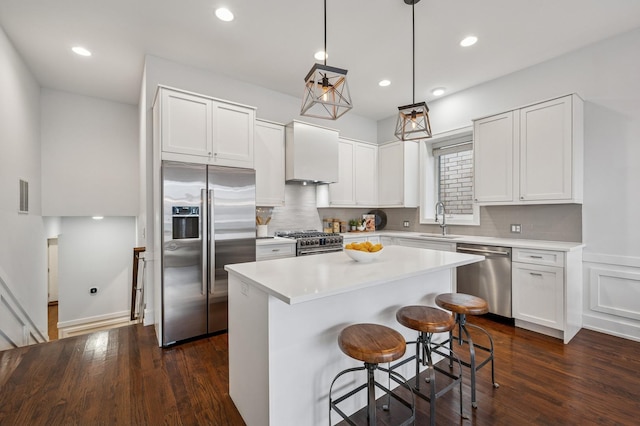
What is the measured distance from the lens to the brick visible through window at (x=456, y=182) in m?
4.34

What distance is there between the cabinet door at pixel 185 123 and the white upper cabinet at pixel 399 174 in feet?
9.92

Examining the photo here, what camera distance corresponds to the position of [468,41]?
3.02m

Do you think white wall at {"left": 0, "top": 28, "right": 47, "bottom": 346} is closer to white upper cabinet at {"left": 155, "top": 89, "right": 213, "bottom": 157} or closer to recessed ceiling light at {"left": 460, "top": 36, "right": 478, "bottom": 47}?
white upper cabinet at {"left": 155, "top": 89, "right": 213, "bottom": 157}

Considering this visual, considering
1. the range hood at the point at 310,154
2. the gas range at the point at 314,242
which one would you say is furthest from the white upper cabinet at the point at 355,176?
the gas range at the point at 314,242

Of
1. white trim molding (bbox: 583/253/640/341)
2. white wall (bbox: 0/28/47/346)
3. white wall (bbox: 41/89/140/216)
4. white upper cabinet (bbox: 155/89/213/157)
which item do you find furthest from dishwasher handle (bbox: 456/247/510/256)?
white wall (bbox: 41/89/140/216)

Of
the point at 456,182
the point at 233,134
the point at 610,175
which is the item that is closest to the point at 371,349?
the point at 233,134

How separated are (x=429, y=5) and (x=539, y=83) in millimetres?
1994

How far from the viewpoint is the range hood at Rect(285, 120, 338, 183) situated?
13.0ft

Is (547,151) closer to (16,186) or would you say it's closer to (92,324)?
(16,186)

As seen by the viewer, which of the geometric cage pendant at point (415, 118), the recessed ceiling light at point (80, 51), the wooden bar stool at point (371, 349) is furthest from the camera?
the recessed ceiling light at point (80, 51)

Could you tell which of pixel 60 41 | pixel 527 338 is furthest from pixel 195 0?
pixel 527 338

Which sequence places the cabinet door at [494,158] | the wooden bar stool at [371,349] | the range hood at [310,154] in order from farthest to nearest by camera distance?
the range hood at [310,154]
the cabinet door at [494,158]
the wooden bar stool at [371,349]

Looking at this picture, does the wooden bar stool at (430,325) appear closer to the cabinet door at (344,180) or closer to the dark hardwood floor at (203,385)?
the dark hardwood floor at (203,385)

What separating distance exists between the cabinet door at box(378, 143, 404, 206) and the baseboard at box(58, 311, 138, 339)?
4.91 metres
